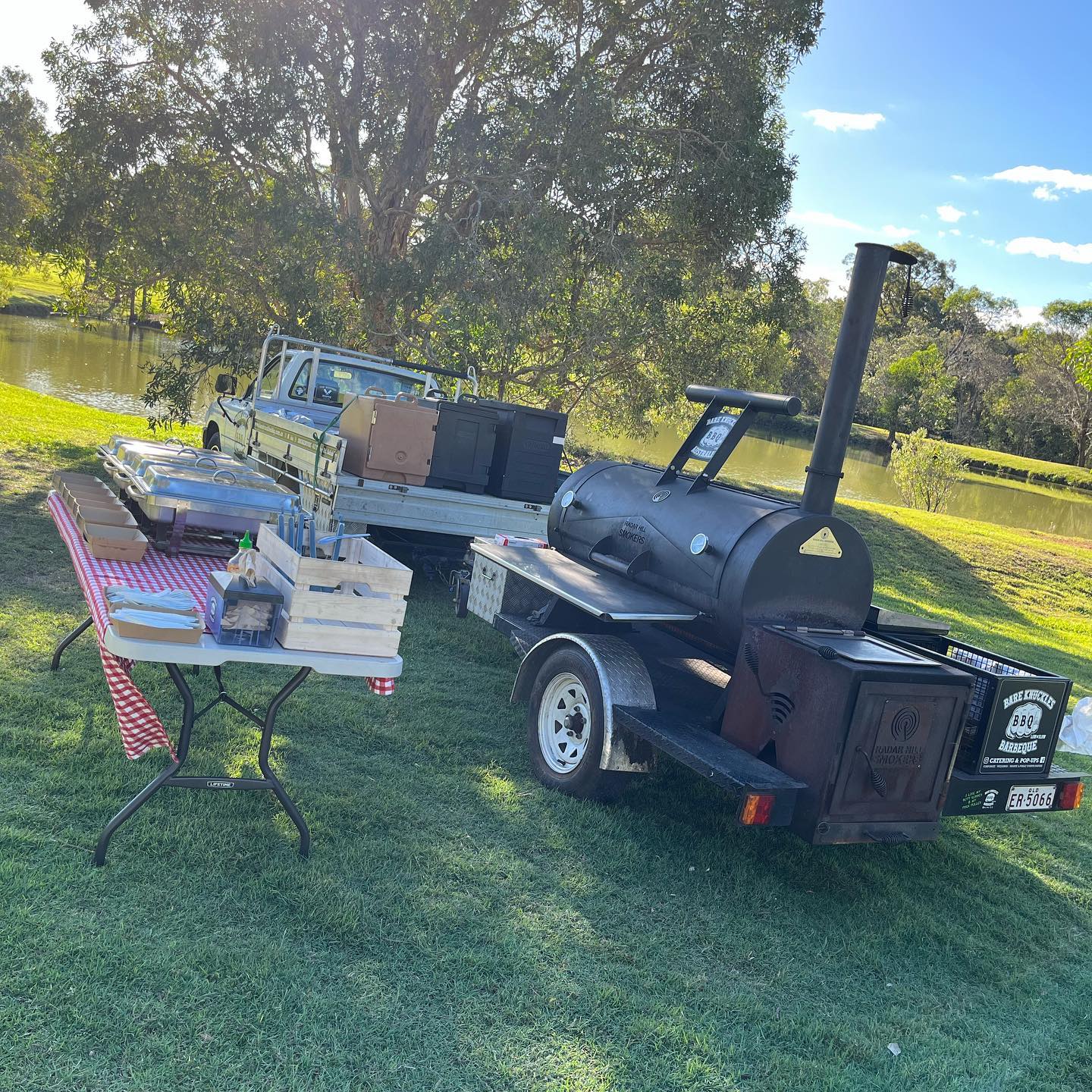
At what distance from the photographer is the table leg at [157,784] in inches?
149

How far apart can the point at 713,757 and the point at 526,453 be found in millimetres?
5066

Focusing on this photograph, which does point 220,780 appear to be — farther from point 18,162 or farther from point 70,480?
point 18,162

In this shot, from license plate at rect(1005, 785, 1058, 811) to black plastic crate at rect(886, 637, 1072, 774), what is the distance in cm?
8

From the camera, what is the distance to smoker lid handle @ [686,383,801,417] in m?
5.49

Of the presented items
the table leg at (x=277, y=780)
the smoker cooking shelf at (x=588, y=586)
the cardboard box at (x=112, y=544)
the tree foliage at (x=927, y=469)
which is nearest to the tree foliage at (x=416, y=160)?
the smoker cooking shelf at (x=588, y=586)

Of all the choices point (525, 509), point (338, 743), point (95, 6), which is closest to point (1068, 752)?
point (525, 509)

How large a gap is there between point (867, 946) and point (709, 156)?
50.4 feet

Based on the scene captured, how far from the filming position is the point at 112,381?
27.4 meters

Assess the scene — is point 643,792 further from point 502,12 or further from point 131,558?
point 502,12

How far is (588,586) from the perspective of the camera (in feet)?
18.9

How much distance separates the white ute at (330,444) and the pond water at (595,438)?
10.5 meters

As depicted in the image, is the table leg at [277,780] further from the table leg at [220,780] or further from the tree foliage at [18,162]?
the tree foliage at [18,162]

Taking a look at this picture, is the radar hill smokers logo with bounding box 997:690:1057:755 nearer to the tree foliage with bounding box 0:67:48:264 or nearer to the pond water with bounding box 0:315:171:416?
the tree foliage with bounding box 0:67:48:264

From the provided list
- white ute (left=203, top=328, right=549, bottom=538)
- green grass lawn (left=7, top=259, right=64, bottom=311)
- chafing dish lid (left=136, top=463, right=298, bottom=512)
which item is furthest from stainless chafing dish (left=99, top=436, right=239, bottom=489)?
green grass lawn (left=7, top=259, right=64, bottom=311)
